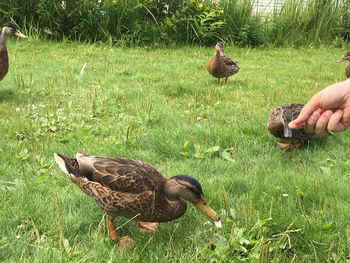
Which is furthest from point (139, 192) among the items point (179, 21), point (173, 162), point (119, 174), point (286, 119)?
point (179, 21)

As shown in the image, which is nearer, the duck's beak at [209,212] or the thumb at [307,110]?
the duck's beak at [209,212]

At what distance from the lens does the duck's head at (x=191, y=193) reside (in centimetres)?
231

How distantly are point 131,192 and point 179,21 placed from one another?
9306 millimetres

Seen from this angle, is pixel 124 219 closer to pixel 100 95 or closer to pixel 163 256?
pixel 163 256

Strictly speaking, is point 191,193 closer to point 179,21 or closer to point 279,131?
point 279,131

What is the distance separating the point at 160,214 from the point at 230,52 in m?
9.06

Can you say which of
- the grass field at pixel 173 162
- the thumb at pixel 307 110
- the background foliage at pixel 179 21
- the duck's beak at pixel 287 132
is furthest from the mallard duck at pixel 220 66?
the thumb at pixel 307 110

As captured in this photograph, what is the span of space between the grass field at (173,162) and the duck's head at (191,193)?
11 cm

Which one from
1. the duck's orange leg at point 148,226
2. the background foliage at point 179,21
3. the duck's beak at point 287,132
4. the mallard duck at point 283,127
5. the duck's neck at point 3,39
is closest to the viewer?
the duck's orange leg at point 148,226

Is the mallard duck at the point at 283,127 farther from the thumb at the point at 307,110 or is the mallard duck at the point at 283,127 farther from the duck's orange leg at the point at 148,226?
the duck's orange leg at the point at 148,226

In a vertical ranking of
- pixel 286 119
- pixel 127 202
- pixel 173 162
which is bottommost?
pixel 173 162

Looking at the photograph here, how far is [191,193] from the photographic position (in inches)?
92.0

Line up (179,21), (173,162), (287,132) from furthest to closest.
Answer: (179,21) < (287,132) < (173,162)

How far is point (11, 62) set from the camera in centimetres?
753
